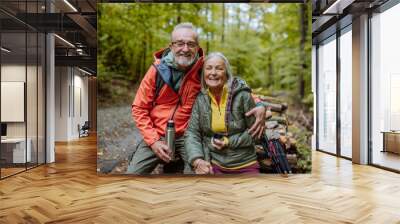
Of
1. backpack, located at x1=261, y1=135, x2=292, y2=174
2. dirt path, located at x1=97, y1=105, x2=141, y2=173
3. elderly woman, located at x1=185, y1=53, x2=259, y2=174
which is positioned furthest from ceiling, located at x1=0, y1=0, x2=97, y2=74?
backpack, located at x1=261, y1=135, x2=292, y2=174

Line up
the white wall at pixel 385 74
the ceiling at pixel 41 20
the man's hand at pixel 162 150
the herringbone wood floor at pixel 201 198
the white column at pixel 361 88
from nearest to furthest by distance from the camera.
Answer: the herringbone wood floor at pixel 201 198, the man's hand at pixel 162 150, the ceiling at pixel 41 20, the white wall at pixel 385 74, the white column at pixel 361 88

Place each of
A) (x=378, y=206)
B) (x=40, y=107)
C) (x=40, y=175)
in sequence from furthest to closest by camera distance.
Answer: (x=40, y=107)
(x=40, y=175)
(x=378, y=206)

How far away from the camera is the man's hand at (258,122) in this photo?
6.28m

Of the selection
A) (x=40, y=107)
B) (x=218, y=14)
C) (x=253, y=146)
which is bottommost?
(x=253, y=146)

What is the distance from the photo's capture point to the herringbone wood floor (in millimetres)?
4078

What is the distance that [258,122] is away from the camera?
6297 mm

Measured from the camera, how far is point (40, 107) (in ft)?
25.9

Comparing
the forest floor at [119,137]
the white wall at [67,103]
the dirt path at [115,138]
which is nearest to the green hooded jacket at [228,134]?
the forest floor at [119,137]

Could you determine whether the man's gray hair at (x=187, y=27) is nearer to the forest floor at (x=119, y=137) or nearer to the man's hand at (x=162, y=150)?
the forest floor at (x=119, y=137)

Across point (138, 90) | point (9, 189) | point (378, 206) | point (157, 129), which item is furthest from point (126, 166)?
point (378, 206)

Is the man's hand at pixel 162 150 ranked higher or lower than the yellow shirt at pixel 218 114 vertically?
lower

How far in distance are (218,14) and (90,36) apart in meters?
5.15

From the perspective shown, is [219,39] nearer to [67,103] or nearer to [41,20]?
[41,20]

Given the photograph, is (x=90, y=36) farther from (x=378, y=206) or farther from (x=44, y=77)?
(x=378, y=206)
